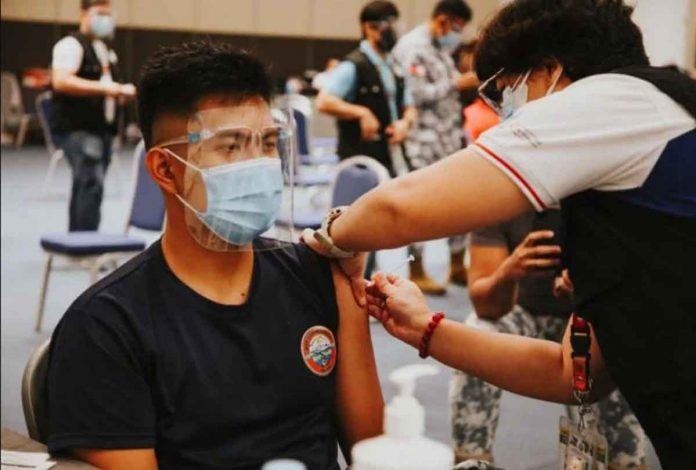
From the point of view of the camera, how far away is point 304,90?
46.5 feet

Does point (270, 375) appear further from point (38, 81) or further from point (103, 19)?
point (38, 81)

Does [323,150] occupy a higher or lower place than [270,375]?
lower

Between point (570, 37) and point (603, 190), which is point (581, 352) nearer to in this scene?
point (603, 190)

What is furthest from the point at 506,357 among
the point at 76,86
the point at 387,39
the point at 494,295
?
the point at 76,86

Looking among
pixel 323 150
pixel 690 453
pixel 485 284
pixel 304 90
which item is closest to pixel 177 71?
pixel 690 453

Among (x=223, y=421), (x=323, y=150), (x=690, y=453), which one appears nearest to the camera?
(x=690, y=453)

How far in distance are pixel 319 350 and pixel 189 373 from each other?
0.23 m

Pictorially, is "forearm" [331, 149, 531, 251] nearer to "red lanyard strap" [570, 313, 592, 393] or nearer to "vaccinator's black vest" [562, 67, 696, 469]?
"vaccinator's black vest" [562, 67, 696, 469]

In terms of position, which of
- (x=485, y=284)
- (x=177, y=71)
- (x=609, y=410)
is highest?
(x=177, y=71)

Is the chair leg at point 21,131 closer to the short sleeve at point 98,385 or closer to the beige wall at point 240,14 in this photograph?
the beige wall at point 240,14

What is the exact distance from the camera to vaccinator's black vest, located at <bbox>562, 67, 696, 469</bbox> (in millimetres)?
1313

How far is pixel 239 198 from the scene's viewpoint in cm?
166

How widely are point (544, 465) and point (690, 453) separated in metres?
2.13

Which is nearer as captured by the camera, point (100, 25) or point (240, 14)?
point (100, 25)
